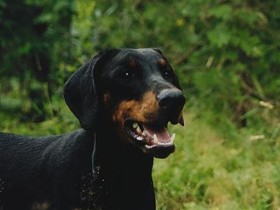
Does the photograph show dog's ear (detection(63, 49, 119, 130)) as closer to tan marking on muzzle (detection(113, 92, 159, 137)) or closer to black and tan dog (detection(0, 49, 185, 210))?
black and tan dog (detection(0, 49, 185, 210))

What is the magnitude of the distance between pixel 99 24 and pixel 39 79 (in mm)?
1509

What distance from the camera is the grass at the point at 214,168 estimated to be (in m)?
5.45

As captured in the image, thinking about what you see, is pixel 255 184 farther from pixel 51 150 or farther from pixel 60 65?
pixel 60 65

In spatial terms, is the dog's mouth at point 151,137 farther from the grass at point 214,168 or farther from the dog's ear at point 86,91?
the grass at point 214,168

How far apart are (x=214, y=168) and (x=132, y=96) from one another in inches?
96.3

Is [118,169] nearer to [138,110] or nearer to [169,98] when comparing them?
[138,110]

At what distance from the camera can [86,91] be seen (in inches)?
165

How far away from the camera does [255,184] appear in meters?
5.64

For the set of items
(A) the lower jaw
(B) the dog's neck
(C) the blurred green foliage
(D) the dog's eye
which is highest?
(D) the dog's eye

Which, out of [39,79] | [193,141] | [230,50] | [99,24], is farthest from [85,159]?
[39,79]

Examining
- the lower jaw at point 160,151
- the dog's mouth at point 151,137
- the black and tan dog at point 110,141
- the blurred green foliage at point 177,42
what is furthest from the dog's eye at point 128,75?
the blurred green foliage at point 177,42

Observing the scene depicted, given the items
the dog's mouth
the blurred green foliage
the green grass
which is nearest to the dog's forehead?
the dog's mouth

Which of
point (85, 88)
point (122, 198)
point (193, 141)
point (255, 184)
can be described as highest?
point (85, 88)

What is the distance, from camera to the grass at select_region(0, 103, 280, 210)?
5.45 meters
